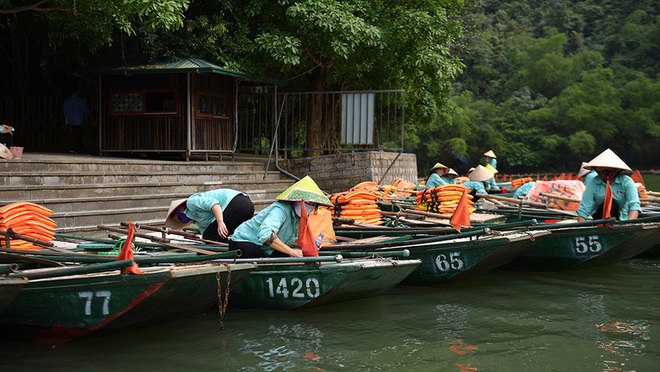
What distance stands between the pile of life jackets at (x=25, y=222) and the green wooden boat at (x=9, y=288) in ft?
6.01

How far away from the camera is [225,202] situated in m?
7.79

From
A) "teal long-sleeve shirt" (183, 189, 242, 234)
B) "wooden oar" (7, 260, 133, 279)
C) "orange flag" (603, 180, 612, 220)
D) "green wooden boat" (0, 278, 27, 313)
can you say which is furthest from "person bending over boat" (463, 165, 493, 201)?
"green wooden boat" (0, 278, 27, 313)

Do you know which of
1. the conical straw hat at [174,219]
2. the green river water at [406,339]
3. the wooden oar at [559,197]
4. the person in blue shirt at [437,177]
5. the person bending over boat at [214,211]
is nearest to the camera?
the green river water at [406,339]

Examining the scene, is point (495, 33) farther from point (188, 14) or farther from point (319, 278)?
point (319, 278)

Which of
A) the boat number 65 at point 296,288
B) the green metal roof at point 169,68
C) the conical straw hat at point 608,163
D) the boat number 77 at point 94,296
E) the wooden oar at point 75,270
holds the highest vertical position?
the green metal roof at point 169,68

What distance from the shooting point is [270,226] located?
279 inches

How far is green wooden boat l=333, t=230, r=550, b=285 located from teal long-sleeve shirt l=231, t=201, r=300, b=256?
4.63 feet

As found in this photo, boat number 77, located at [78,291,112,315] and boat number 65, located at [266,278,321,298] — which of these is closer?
boat number 77, located at [78,291,112,315]

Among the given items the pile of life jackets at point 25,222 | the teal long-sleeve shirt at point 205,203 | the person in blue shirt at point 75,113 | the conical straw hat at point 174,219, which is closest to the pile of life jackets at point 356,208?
the teal long-sleeve shirt at point 205,203

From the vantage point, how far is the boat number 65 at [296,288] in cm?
738

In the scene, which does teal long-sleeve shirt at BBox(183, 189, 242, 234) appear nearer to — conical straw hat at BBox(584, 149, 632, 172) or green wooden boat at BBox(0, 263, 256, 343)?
green wooden boat at BBox(0, 263, 256, 343)

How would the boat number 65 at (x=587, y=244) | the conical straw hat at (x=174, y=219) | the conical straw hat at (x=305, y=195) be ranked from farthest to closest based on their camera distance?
the boat number 65 at (x=587, y=244) → the conical straw hat at (x=174, y=219) → the conical straw hat at (x=305, y=195)

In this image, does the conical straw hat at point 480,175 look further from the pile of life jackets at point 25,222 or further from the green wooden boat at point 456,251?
the pile of life jackets at point 25,222

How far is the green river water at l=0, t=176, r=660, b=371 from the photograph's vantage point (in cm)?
620
